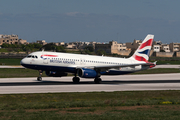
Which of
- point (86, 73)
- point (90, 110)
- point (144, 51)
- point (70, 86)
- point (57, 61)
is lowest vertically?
point (70, 86)

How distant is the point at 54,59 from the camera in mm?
46062

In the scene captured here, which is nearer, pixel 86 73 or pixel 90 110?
pixel 90 110

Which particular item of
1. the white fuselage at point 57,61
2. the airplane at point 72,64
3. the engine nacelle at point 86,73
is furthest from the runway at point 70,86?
the white fuselage at point 57,61

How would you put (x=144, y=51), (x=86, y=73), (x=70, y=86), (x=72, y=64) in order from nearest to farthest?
(x=70, y=86), (x=86, y=73), (x=72, y=64), (x=144, y=51)

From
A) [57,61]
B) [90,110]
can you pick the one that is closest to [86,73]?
[57,61]

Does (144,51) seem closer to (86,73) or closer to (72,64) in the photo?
(86,73)

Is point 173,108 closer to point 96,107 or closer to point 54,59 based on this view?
point 96,107

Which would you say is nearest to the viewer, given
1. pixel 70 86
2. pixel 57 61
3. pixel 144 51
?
pixel 70 86

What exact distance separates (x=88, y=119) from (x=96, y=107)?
17.0 feet

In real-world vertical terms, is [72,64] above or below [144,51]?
below

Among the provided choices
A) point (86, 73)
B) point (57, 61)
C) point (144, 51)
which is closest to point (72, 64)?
point (57, 61)

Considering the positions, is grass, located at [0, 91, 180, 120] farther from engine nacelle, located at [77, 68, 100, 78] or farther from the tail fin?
the tail fin

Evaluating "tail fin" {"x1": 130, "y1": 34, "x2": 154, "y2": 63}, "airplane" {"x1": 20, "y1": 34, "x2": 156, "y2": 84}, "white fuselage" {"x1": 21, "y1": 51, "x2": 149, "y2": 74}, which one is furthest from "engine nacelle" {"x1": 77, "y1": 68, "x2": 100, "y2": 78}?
"tail fin" {"x1": 130, "y1": 34, "x2": 154, "y2": 63}

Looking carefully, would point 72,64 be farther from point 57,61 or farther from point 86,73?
point 86,73
